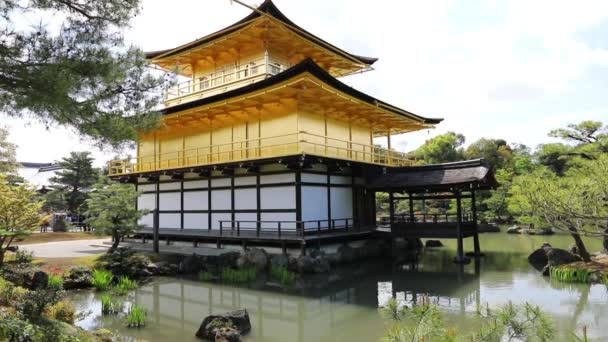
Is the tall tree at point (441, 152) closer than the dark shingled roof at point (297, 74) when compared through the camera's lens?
No

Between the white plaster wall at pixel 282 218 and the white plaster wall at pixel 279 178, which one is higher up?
the white plaster wall at pixel 279 178

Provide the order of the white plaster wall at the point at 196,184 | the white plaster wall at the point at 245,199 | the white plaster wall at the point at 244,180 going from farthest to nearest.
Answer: the white plaster wall at the point at 196,184 < the white plaster wall at the point at 244,180 < the white plaster wall at the point at 245,199

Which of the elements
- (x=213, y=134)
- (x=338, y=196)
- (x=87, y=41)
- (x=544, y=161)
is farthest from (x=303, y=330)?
(x=544, y=161)

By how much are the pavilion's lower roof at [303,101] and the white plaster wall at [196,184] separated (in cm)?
297

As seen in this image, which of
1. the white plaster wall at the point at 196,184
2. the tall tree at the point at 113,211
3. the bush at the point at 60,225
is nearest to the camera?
the tall tree at the point at 113,211

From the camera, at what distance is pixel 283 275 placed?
12.6m

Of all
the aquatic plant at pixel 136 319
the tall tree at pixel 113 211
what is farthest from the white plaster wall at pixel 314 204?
the aquatic plant at pixel 136 319

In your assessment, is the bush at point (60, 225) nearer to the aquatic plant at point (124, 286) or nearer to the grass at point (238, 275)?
the aquatic plant at point (124, 286)

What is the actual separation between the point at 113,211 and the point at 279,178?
659cm

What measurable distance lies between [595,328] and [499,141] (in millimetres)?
48846

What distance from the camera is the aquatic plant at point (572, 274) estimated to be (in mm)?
11984

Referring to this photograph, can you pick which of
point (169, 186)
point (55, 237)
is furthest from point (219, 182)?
point (55, 237)

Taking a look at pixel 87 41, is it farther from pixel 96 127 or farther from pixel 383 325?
pixel 383 325

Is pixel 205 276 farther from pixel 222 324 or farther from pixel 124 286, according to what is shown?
pixel 222 324
